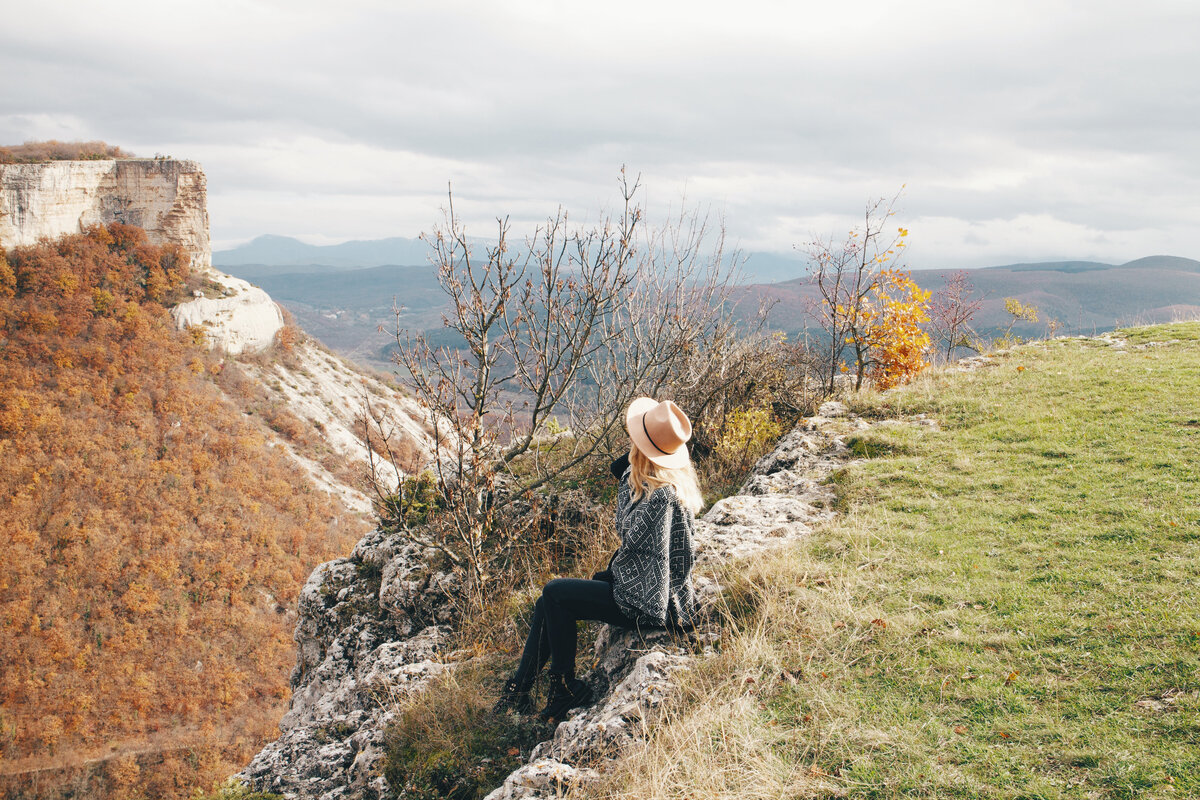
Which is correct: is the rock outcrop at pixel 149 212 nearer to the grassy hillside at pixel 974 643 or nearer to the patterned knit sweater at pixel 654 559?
the patterned knit sweater at pixel 654 559

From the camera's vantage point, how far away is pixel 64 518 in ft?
123

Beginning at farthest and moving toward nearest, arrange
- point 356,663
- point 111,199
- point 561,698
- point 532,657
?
point 111,199 < point 356,663 < point 532,657 < point 561,698

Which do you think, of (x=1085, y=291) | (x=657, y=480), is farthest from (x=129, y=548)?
(x=1085, y=291)

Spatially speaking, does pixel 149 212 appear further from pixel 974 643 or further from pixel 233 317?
pixel 974 643

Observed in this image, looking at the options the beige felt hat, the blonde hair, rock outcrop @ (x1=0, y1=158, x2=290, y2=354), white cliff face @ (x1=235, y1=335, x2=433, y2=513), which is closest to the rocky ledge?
the blonde hair

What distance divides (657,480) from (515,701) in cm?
196

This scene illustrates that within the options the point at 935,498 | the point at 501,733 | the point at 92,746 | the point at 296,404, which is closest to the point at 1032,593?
the point at 935,498

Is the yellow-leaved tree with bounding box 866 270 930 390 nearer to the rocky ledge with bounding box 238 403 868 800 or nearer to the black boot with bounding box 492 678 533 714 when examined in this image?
the rocky ledge with bounding box 238 403 868 800

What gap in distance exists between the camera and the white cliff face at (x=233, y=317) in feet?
171

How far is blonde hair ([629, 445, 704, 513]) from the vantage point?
3.91 metres

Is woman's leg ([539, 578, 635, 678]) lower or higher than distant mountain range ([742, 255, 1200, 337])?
lower

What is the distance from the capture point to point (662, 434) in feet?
12.6

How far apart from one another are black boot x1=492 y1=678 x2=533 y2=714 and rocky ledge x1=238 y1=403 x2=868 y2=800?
17.0 inches

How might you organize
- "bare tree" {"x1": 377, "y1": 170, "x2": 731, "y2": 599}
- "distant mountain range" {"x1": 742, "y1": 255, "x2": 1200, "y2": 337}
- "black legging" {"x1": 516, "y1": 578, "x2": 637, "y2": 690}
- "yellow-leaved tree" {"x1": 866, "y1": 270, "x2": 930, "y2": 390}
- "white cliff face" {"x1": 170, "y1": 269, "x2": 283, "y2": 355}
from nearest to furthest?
"black legging" {"x1": 516, "y1": 578, "x2": 637, "y2": 690}, "bare tree" {"x1": 377, "y1": 170, "x2": 731, "y2": 599}, "yellow-leaved tree" {"x1": 866, "y1": 270, "x2": 930, "y2": 390}, "white cliff face" {"x1": 170, "y1": 269, "x2": 283, "y2": 355}, "distant mountain range" {"x1": 742, "y1": 255, "x2": 1200, "y2": 337}
